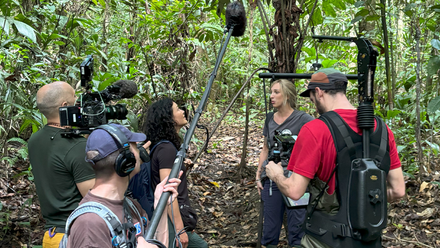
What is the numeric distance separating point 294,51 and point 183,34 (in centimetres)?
249

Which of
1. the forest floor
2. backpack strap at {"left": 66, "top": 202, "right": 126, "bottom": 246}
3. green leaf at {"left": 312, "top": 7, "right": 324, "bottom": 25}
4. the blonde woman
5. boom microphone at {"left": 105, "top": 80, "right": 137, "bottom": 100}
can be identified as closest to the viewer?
backpack strap at {"left": 66, "top": 202, "right": 126, "bottom": 246}

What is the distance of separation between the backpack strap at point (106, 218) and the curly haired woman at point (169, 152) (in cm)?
109

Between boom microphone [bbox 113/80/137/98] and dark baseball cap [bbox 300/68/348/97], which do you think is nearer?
dark baseball cap [bbox 300/68/348/97]

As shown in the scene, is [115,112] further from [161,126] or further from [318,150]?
[318,150]

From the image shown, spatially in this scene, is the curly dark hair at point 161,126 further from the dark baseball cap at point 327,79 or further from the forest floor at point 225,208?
the forest floor at point 225,208

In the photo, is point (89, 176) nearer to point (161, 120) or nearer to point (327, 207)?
point (161, 120)

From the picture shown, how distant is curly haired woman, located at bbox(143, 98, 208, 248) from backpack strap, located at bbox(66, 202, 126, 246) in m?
1.09

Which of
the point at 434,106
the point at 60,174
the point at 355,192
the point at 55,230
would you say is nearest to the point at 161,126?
the point at 60,174

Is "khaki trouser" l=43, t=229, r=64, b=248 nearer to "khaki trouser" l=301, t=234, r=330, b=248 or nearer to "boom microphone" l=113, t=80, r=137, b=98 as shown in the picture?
"boom microphone" l=113, t=80, r=137, b=98

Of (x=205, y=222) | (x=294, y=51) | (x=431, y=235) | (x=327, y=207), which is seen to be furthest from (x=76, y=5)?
(x=431, y=235)

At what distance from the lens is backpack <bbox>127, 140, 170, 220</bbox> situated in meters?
2.56

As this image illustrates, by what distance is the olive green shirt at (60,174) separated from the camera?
7.39ft

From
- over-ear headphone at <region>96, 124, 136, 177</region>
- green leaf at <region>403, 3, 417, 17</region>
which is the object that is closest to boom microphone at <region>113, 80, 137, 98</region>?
over-ear headphone at <region>96, 124, 136, 177</region>

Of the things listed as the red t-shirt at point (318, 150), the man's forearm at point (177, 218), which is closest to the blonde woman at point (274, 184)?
the man's forearm at point (177, 218)
